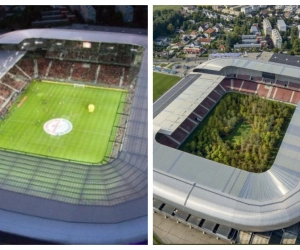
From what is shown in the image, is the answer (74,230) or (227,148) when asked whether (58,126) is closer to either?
(74,230)

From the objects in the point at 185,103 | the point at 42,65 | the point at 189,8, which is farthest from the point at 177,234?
the point at 42,65

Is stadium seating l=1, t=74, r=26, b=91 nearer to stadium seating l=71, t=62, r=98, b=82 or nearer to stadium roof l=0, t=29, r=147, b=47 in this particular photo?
stadium roof l=0, t=29, r=147, b=47

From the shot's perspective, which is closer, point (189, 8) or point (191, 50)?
point (189, 8)

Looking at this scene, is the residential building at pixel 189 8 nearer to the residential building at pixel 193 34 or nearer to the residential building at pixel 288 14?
the residential building at pixel 193 34

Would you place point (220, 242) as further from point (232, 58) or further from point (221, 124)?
point (232, 58)

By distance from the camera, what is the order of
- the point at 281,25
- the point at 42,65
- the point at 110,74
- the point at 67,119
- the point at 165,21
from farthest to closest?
1. the point at 42,65
2. the point at 110,74
3. the point at 281,25
4. the point at 67,119
5. the point at 165,21

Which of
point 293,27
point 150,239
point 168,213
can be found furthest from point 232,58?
point 150,239

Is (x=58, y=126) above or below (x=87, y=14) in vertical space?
below

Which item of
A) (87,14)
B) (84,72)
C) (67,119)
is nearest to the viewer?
(67,119)

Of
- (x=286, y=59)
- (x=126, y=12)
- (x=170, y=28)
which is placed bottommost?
(x=286, y=59)
